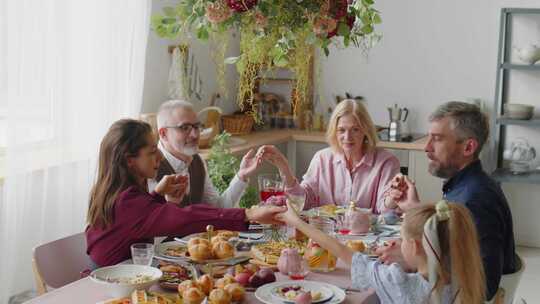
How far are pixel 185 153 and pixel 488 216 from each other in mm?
1444

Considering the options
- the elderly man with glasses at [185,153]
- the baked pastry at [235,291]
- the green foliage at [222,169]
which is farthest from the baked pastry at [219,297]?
the green foliage at [222,169]

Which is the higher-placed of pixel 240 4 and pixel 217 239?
pixel 240 4

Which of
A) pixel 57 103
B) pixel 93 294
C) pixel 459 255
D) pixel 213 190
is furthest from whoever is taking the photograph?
pixel 57 103

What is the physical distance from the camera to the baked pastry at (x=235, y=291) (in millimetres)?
2310

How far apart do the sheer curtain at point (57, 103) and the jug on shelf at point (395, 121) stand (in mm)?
2025

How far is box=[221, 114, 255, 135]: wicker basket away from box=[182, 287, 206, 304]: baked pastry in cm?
374

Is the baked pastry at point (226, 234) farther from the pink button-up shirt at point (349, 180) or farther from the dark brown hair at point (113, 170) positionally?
the pink button-up shirt at point (349, 180)

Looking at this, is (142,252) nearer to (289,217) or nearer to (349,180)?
(289,217)

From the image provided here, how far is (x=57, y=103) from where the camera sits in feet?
13.6

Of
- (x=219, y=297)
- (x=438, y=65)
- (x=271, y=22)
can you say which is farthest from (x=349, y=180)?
(x=438, y=65)

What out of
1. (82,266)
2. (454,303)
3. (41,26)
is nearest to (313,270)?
(454,303)

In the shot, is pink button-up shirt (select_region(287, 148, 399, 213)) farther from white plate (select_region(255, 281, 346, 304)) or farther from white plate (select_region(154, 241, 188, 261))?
white plate (select_region(255, 281, 346, 304))

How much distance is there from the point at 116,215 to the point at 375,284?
3.07 feet

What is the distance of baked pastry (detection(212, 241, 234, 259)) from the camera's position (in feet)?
8.75
